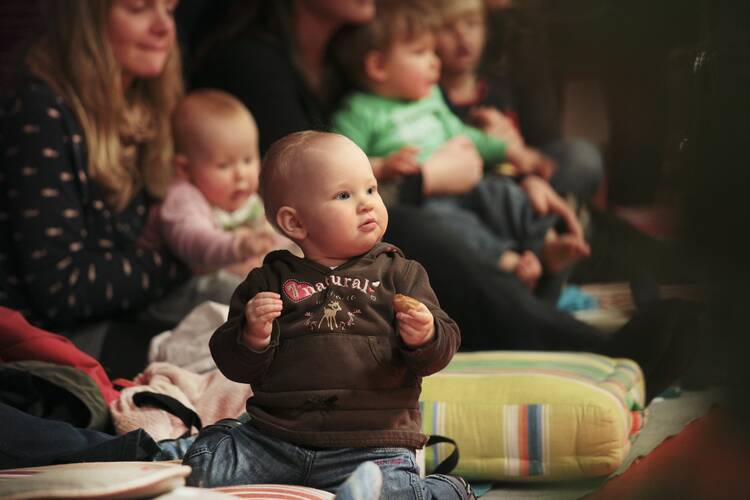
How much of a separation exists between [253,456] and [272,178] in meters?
0.27

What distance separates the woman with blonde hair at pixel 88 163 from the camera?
162 centimetres

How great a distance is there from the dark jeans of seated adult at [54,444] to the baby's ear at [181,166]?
25.2 inches

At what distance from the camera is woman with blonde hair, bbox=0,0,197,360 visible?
A: 1.62m

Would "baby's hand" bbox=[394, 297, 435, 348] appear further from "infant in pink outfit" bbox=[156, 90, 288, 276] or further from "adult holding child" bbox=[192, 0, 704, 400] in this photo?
"infant in pink outfit" bbox=[156, 90, 288, 276]

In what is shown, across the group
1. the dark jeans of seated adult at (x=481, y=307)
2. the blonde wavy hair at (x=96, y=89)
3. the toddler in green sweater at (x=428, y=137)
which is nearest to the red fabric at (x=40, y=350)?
the blonde wavy hair at (x=96, y=89)

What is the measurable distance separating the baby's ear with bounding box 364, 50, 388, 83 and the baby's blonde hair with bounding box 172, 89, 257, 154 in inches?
12.2

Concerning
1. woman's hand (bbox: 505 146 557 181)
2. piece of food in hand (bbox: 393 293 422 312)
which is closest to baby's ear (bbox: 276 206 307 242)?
piece of food in hand (bbox: 393 293 422 312)

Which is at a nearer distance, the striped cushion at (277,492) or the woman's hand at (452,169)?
the striped cushion at (277,492)

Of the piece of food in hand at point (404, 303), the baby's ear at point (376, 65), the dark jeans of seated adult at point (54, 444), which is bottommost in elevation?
the dark jeans of seated adult at point (54, 444)

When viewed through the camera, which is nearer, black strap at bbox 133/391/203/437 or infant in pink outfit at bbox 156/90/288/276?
black strap at bbox 133/391/203/437

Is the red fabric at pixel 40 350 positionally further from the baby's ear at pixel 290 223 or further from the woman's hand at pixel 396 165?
the woman's hand at pixel 396 165

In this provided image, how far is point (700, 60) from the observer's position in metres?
1.19

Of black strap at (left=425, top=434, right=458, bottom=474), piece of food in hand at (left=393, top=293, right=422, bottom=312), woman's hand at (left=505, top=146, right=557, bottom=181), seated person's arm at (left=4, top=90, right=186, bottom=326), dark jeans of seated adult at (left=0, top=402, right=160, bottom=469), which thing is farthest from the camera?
woman's hand at (left=505, top=146, right=557, bottom=181)

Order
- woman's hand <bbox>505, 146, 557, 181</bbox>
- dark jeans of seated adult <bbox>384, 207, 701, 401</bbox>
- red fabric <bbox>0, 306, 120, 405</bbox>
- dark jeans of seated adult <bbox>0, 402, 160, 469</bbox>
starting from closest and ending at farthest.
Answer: dark jeans of seated adult <bbox>0, 402, 160, 469</bbox> < red fabric <bbox>0, 306, 120, 405</bbox> < dark jeans of seated adult <bbox>384, 207, 701, 401</bbox> < woman's hand <bbox>505, 146, 557, 181</bbox>
